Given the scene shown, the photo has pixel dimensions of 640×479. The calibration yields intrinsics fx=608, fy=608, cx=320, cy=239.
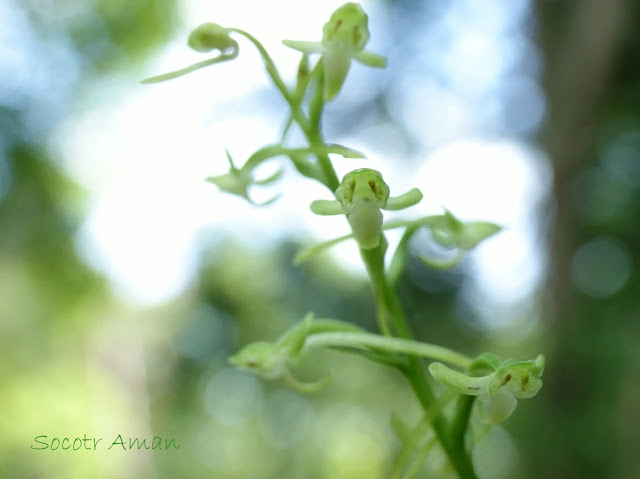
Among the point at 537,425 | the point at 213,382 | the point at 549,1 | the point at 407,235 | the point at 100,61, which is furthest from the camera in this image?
the point at 213,382

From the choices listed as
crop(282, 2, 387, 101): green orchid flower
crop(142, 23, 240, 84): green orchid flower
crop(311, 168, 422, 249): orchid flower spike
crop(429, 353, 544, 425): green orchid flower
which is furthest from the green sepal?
crop(142, 23, 240, 84): green orchid flower

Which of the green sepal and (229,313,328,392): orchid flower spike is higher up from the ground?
(229,313,328,392): orchid flower spike

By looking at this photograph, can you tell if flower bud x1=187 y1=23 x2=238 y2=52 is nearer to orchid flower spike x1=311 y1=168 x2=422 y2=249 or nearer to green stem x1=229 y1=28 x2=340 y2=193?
green stem x1=229 y1=28 x2=340 y2=193

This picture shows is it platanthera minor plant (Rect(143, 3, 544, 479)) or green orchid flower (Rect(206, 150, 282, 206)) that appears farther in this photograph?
green orchid flower (Rect(206, 150, 282, 206))

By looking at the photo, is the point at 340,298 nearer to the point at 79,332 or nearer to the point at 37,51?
the point at 79,332

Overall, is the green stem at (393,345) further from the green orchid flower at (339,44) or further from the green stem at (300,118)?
the green orchid flower at (339,44)

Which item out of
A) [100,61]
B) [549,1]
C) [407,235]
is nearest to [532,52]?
[549,1]

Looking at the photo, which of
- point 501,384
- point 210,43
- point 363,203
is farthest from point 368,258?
point 210,43

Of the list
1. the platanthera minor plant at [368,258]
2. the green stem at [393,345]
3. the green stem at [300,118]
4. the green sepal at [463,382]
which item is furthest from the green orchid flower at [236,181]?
the green sepal at [463,382]
